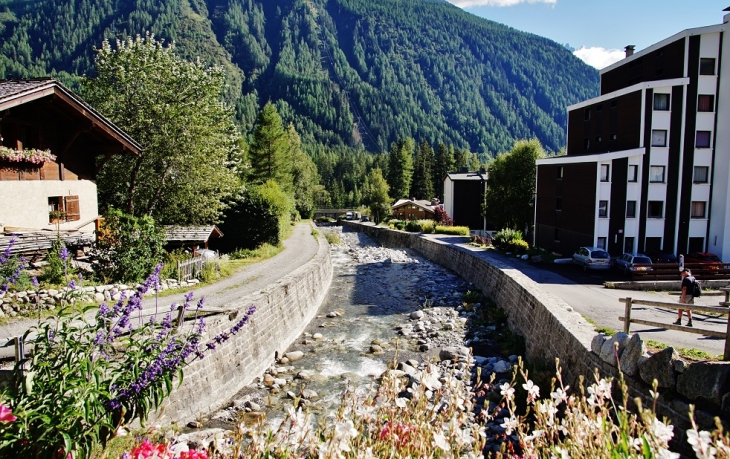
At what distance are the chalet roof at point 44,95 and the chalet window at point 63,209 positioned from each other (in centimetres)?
334

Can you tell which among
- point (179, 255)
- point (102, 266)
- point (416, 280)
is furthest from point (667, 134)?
point (102, 266)

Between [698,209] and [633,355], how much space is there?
31.6m

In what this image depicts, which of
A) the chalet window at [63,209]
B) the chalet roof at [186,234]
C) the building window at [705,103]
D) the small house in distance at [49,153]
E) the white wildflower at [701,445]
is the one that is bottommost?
the chalet roof at [186,234]

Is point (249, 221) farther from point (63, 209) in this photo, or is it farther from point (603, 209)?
point (603, 209)

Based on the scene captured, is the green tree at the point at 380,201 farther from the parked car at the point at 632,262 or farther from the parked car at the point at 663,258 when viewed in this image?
the parked car at the point at 632,262

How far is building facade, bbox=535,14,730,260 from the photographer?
33844 millimetres

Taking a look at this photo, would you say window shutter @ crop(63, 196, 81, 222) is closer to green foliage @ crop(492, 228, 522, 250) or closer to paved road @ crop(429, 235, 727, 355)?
paved road @ crop(429, 235, 727, 355)

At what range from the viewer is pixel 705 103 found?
34281 millimetres

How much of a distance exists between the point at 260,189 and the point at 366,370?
1037 inches

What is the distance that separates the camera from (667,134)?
112 ft

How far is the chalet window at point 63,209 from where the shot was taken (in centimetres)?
2006

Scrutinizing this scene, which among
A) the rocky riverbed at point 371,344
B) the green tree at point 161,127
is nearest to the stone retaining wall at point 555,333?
the rocky riverbed at point 371,344

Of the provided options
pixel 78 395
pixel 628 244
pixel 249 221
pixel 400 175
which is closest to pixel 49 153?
pixel 249 221

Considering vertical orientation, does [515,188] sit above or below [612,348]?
above
